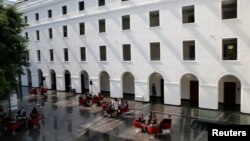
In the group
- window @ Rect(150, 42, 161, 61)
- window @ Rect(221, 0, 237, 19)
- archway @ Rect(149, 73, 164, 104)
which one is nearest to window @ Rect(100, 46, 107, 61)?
archway @ Rect(149, 73, 164, 104)

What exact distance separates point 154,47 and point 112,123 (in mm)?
10383

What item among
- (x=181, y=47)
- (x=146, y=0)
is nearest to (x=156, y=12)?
(x=146, y=0)

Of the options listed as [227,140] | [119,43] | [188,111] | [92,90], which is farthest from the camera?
[92,90]

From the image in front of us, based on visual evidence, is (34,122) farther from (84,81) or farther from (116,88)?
(84,81)

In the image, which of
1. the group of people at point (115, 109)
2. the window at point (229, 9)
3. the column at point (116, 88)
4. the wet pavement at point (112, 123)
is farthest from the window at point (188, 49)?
the column at point (116, 88)

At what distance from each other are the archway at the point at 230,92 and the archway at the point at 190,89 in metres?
2.39

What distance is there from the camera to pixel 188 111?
21562 millimetres

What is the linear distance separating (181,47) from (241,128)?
17.1 m

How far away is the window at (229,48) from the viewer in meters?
21.4

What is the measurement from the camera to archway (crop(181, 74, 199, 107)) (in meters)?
24.5

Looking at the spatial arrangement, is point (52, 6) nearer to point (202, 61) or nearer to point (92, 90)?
point (92, 90)

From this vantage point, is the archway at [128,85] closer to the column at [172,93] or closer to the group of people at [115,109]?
the column at [172,93]

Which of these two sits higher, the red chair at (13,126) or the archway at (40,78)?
the archway at (40,78)

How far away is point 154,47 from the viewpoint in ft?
85.1
